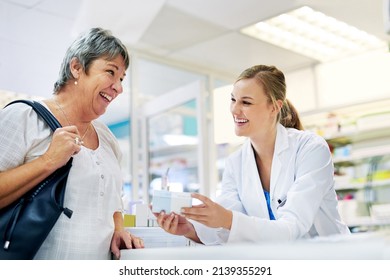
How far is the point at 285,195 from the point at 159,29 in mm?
2333

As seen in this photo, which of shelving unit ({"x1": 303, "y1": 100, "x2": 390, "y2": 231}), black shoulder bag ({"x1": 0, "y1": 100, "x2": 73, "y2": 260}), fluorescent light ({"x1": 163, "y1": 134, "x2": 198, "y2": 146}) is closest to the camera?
black shoulder bag ({"x1": 0, "y1": 100, "x2": 73, "y2": 260})

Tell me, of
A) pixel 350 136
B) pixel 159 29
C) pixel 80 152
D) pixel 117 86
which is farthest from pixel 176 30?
pixel 80 152

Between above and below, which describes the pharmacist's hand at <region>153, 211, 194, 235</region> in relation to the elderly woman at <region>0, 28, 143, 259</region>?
below

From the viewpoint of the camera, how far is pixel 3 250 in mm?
1038

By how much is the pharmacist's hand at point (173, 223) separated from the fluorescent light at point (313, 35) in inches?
85.5

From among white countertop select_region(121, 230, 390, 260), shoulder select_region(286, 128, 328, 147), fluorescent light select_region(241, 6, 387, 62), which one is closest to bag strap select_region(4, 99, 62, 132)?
white countertop select_region(121, 230, 390, 260)

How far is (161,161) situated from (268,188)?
2.48m

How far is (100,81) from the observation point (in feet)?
4.33

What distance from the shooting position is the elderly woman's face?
1314mm

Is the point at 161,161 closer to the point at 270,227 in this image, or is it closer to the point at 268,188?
the point at 268,188

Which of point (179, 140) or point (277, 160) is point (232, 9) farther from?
point (277, 160)

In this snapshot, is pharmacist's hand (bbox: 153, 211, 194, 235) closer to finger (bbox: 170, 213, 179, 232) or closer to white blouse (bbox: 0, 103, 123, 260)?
finger (bbox: 170, 213, 179, 232)

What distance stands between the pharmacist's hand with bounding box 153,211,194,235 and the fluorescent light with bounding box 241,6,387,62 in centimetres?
217
